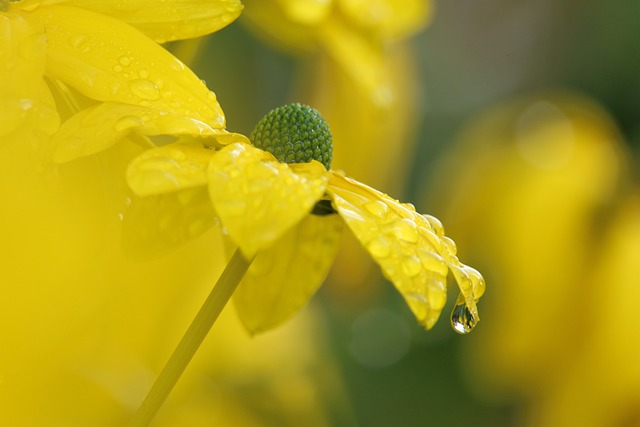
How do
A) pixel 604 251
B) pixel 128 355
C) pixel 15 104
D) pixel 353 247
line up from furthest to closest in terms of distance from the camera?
pixel 353 247, pixel 604 251, pixel 128 355, pixel 15 104

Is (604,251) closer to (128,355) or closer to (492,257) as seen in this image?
(492,257)

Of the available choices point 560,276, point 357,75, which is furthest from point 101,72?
point 560,276

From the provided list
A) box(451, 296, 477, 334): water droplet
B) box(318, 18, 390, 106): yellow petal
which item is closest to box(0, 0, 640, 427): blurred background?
box(318, 18, 390, 106): yellow petal

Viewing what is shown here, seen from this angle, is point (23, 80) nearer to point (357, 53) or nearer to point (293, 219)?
point (293, 219)

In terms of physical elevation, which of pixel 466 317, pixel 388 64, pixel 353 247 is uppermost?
pixel 466 317

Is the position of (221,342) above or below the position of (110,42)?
below

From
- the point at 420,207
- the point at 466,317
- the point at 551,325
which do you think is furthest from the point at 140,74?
the point at 420,207

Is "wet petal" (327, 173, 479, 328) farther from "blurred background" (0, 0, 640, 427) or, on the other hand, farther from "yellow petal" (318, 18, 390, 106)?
"yellow petal" (318, 18, 390, 106)

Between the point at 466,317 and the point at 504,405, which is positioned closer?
the point at 466,317
